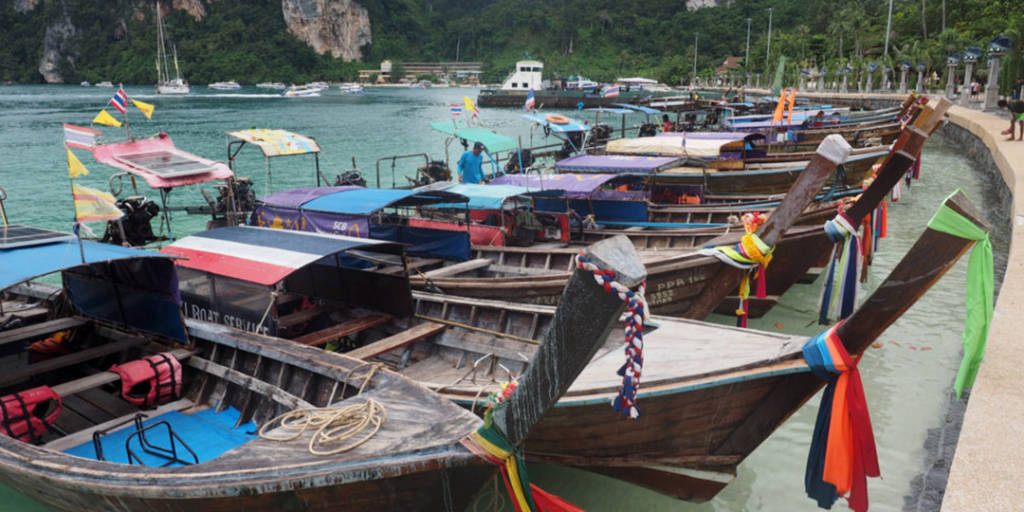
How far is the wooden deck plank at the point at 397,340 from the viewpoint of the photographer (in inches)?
254

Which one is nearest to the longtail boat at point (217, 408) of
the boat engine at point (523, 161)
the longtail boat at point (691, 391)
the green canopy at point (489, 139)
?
the longtail boat at point (691, 391)

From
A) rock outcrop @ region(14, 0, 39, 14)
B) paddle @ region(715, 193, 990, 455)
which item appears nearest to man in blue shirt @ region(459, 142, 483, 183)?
paddle @ region(715, 193, 990, 455)

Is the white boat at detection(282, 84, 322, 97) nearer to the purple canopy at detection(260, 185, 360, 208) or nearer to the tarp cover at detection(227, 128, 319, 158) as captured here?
the tarp cover at detection(227, 128, 319, 158)

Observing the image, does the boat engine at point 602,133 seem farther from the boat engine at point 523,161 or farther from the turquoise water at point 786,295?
the boat engine at point 523,161

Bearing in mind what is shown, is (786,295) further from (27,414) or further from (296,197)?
(27,414)

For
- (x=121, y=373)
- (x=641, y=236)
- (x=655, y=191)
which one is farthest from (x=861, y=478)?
(x=655, y=191)

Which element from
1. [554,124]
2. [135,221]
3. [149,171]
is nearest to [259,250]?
[149,171]

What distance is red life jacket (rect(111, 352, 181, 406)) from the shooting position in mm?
6152

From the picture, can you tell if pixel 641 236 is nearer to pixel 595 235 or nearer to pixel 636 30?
pixel 595 235

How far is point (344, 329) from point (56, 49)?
126451 millimetres

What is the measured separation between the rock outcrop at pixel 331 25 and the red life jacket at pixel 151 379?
12761 cm

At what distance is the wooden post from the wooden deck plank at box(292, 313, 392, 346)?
3875 millimetres

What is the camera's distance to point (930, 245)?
383 centimetres

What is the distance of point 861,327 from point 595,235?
7.85 m
